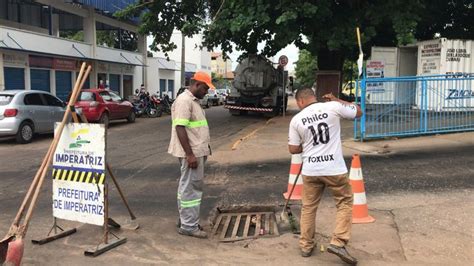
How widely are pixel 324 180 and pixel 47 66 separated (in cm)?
2255

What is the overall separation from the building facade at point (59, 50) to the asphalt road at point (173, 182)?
35.6 ft

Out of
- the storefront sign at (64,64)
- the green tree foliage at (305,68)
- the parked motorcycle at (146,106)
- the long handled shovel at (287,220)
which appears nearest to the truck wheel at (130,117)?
the parked motorcycle at (146,106)

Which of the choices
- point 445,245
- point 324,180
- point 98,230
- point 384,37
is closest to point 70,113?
point 98,230

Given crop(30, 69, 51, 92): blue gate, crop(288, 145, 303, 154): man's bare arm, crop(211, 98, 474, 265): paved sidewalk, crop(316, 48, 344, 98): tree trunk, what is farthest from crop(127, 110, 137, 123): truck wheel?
crop(288, 145, 303, 154): man's bare arm

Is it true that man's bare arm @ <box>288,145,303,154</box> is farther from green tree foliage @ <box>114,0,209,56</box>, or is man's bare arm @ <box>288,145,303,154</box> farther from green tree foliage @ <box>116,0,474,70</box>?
green tree foliage @ <box>114,0,209,56</box>

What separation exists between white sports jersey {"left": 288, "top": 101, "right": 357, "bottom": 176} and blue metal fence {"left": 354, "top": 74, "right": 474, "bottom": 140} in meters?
6.87

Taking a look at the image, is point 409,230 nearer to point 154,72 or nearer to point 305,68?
point 154,72

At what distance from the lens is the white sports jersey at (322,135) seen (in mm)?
4949

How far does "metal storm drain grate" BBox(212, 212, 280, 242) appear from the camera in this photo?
5.88m

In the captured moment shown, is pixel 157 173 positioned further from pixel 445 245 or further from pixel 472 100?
pixel 472 100

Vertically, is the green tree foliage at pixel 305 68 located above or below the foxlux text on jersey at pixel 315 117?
above

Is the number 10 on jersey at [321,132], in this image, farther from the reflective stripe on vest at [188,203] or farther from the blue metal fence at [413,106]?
the blue metal fence at [413,106]

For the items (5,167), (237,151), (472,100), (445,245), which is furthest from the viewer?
(472,100)

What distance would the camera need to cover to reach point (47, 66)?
24.7 meters
